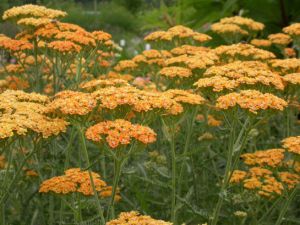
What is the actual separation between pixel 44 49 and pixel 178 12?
14.7 feet

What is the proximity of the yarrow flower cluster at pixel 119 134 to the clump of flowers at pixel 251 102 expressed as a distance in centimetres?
65

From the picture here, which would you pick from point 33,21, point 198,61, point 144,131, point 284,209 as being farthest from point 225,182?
point 33,21

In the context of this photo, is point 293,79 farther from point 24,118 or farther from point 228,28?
point 24,118

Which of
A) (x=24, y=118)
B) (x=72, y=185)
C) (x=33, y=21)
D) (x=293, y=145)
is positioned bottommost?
(x=72, y=185)

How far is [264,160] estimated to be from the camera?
459 cm

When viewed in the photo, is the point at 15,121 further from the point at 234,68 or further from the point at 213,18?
the point at 213,18

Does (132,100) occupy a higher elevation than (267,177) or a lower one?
higher

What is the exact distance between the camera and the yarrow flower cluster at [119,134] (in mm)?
3361

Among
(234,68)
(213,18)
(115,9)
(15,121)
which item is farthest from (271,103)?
(115,9)

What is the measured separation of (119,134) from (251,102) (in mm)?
949

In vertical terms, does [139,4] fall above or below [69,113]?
below

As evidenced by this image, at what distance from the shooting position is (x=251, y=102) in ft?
12.3

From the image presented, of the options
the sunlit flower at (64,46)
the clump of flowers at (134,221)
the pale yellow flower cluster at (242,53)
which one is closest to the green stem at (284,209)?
the clump of flowers at (134,221)

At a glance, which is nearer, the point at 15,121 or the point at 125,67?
the point at 15,121
